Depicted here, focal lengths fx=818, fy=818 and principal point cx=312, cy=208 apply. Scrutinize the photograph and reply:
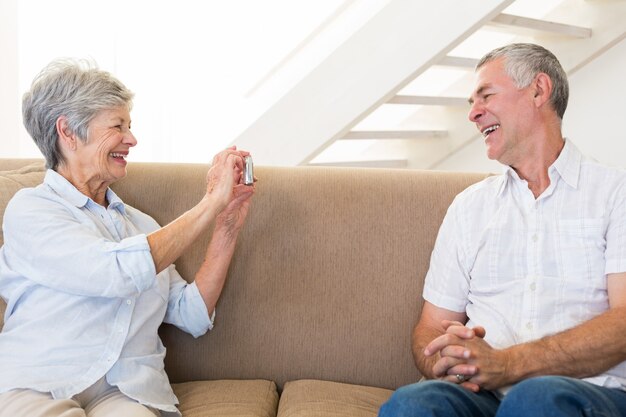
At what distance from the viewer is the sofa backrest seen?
78.4 inches

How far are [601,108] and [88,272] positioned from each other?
309cm

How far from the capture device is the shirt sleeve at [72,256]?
1617mm

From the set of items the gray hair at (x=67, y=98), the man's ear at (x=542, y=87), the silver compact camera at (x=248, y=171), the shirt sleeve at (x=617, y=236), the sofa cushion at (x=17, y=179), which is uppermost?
the man's ear at (x=542, y=87)

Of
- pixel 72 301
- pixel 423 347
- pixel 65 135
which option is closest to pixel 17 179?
pixel 65 135

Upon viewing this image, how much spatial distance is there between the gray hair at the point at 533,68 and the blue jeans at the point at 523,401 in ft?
2.34

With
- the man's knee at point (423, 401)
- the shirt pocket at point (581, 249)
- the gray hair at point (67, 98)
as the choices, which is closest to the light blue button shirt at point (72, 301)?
the gray hair at point (67, 98)

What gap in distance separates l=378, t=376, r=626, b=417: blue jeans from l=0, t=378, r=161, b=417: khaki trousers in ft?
1.68

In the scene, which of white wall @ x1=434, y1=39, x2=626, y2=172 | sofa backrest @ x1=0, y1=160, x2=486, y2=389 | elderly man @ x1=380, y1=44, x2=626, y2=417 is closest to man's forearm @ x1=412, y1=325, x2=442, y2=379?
elderly man @ x1=380, y1=44, x2=626, y2=417

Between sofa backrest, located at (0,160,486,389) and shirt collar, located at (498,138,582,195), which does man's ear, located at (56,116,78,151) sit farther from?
shirt collar, located at (498,138,582,195)

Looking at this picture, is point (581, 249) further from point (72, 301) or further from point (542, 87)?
point (72, 301)

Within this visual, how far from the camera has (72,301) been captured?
169cm

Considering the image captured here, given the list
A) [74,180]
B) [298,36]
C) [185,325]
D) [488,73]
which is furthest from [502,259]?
[298,36]

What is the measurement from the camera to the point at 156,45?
4.53m

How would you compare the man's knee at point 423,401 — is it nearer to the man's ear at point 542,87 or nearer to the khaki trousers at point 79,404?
the khaki trousers at point 79,404
